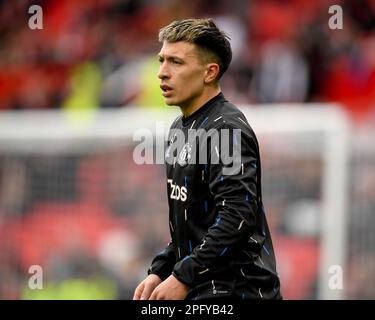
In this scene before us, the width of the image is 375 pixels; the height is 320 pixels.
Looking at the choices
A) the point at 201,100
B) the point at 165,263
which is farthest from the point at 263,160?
the point at 201,100

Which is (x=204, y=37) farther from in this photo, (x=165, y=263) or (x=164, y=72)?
(x=165, y=263)

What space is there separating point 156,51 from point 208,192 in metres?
7.87

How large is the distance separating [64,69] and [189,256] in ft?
29.9

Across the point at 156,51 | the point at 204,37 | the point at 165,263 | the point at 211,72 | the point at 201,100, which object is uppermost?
the point at 156,51

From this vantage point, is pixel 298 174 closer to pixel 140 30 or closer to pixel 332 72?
pixel 332 72

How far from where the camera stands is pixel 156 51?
39.1 ft

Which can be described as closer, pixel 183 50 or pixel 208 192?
pixel 208 192

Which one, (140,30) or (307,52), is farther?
(140,30)

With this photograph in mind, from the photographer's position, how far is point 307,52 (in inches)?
433

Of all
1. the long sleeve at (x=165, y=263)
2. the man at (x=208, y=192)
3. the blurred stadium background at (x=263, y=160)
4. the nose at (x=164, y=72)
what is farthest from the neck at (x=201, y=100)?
the blurred stadium background at (x=263, y=160)

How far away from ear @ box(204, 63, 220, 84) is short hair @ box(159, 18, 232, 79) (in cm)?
2

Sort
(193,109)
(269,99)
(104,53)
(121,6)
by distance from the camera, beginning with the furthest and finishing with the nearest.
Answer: (121,6), (104,53), (269,99), (193,109)

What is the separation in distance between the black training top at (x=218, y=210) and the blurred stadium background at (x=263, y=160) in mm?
4226

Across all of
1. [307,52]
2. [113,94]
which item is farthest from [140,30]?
[307,52]
